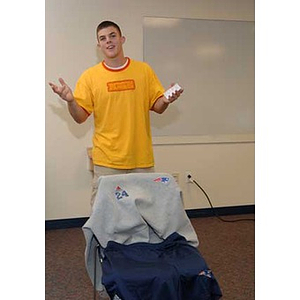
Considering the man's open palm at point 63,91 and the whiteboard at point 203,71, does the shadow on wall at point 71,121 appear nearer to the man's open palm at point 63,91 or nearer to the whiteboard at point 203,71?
the whiteboard at point 203,71

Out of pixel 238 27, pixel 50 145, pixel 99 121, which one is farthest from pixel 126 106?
pixel 238 27

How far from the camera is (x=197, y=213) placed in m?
4.64

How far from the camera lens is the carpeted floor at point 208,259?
276 cm

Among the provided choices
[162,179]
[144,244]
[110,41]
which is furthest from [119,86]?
[144,244]

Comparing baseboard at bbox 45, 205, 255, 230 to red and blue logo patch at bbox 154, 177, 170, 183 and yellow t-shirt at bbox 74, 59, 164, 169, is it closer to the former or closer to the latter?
yellow t-shirt at bbox 74, 59, 164, 169

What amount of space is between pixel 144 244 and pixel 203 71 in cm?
279

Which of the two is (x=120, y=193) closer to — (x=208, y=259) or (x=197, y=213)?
(x=208, y=259)

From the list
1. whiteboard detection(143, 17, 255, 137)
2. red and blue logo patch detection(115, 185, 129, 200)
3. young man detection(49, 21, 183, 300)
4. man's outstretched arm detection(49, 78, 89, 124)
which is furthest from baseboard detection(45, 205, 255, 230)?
red and blue logo patch detection(115, 185, 129, 200)

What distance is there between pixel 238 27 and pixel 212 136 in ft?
3.93

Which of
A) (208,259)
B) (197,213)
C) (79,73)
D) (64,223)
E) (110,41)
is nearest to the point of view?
(110,41)

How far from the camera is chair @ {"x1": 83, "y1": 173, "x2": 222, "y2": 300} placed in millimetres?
1817

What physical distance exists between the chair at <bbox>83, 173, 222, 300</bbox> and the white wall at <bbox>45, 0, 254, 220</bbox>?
6.80 feet


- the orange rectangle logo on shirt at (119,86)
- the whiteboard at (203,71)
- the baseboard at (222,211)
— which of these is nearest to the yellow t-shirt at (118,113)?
the orange rectangle logo on shirt at (119,86)
